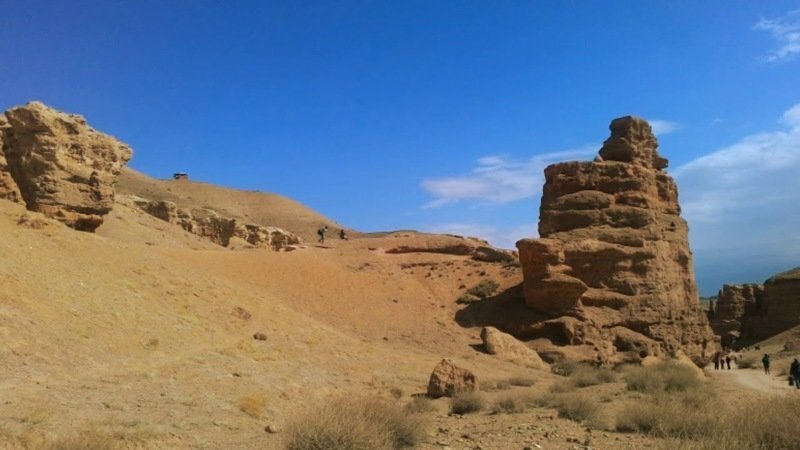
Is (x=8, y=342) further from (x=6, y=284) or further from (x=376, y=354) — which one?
(x=376, y=354)

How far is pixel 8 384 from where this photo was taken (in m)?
9.32

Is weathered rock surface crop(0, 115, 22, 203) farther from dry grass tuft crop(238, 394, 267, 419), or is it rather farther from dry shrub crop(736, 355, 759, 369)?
dry shrub crop(736, 355, 759, 369)

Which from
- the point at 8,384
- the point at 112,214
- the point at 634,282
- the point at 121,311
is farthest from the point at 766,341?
the point at 8,384

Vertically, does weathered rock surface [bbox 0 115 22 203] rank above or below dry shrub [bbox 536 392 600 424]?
above

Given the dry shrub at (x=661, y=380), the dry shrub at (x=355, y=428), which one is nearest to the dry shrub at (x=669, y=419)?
the dry shrub at (x=355, y=428)

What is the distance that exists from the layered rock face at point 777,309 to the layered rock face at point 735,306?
906mm

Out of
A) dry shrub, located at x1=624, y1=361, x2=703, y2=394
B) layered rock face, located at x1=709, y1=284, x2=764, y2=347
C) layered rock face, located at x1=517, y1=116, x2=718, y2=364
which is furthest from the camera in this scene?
layered rock face, located at x1=709, y1=284, x2=764, y2=347

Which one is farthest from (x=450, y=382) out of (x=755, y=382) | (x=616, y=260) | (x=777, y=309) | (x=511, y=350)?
(x=777, y=309)

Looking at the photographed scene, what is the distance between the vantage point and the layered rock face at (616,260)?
25156 mm

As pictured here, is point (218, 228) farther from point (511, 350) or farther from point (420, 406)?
point (420, 406)

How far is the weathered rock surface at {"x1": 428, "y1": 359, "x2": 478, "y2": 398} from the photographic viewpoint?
15516 millimetres

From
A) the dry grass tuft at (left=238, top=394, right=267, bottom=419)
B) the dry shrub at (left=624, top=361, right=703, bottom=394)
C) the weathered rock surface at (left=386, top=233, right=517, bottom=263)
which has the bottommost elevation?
the dry grass tuft at (left=238, top=394, right=267, bottom=419)

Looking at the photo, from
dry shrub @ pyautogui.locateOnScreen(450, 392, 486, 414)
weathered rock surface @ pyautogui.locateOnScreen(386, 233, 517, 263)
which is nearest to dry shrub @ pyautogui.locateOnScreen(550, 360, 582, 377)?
dry shrub @ pyautogui.locateOnScreen(450, 392, 486, 414)

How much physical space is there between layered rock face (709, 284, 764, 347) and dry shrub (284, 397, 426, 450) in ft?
195
